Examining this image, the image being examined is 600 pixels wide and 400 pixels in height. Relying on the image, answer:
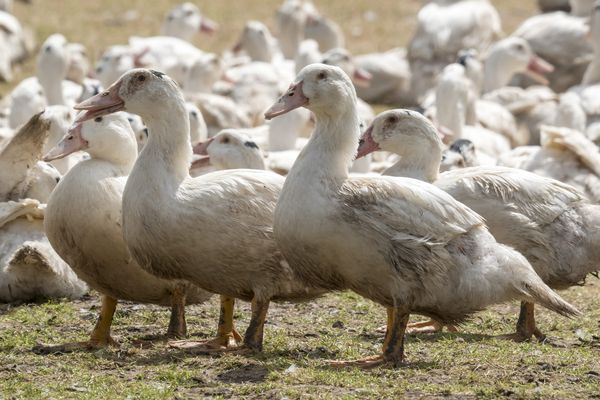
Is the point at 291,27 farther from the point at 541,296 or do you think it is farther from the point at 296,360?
the point at 541,296

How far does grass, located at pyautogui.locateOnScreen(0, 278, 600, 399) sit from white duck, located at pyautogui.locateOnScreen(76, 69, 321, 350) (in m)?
0.39

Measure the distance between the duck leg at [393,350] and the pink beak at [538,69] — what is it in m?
10.8

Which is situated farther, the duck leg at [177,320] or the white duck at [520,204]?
the white duck at [520,204]

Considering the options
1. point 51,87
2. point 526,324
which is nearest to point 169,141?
point 526,324

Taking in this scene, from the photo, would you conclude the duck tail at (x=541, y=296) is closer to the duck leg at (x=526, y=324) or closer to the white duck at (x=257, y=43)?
the duck leg at (x=526, y=324)

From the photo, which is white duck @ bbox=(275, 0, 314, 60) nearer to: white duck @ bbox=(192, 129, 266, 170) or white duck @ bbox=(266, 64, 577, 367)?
white duck @ bbox=(192, 129, 266, 170)

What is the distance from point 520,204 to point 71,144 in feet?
8.87

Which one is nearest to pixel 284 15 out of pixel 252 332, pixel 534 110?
pixel 534 110

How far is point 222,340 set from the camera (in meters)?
8.03

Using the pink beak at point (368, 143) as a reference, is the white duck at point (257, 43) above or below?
above

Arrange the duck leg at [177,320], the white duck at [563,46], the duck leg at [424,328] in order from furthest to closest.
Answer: the white duck at [563,46]
the duck leg at [424,328]
the duck leg at [177,320]

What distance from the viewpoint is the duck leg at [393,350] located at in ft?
24.3

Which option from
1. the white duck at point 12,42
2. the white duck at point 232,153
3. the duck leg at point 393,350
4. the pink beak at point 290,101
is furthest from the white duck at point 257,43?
the duck leg at point 393,350

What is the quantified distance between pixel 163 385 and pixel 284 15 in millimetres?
14772
